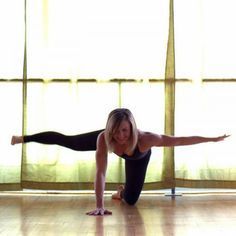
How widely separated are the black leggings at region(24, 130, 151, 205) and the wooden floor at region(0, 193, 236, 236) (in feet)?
0.62

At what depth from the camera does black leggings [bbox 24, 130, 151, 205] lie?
153 inches

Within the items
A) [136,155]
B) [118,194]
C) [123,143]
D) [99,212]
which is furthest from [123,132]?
[118,194]

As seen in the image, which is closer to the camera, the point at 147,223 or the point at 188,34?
the point at 147,223

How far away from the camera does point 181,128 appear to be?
15.1 ft

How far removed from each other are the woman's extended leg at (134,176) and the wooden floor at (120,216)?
0.09m

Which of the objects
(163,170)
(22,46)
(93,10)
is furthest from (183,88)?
(22,46)

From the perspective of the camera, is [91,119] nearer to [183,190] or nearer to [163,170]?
[163,170]

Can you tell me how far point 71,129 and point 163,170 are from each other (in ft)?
2.81

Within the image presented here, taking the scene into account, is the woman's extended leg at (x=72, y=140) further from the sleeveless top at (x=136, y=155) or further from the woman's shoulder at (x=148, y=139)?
the woman's shoulder at (x=148, y=139)

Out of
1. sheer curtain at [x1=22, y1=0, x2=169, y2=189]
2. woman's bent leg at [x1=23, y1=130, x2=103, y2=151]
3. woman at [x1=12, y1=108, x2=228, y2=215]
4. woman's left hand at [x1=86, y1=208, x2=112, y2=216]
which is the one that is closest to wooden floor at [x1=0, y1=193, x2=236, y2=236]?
woman's left hand at [x1=86, y1=208, x2=112, y2=216]

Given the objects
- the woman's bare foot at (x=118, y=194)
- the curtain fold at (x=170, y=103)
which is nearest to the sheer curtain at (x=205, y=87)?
the curtain fold at (x=170, y=103)

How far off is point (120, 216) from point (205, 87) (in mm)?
1565

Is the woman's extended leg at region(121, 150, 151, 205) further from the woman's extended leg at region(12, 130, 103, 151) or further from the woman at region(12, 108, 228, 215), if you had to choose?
the woman's extended leg at region(12, 130, 103, 151)

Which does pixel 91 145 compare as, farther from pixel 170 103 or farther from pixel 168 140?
pixel 170 103
